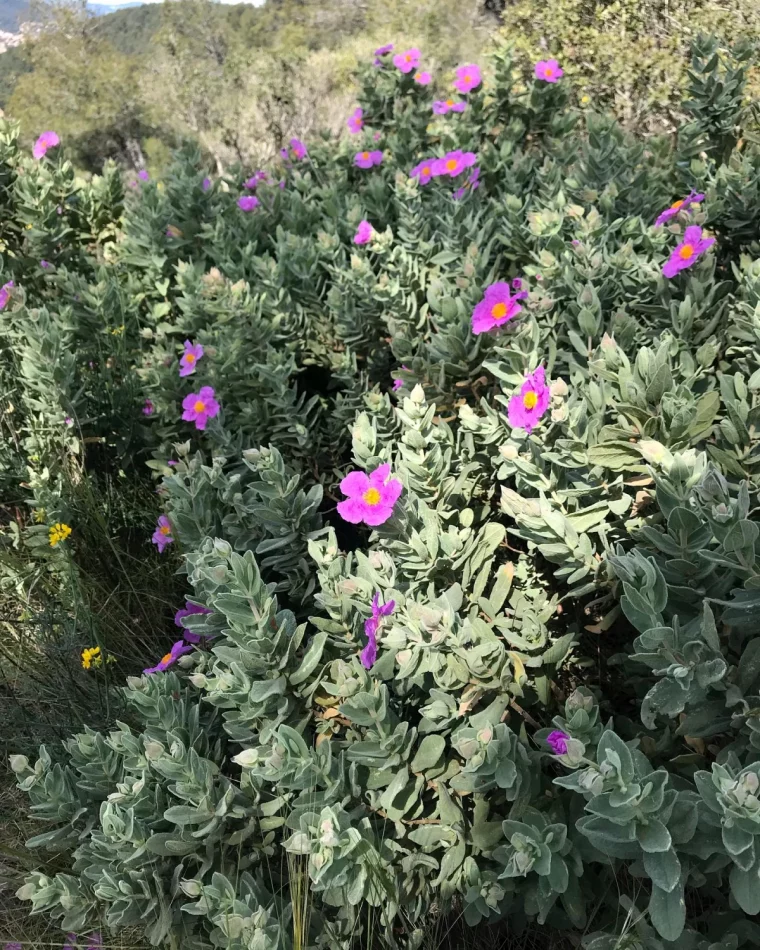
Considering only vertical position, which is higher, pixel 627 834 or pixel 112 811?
pixel 627 834

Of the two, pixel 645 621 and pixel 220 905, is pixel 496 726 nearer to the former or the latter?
pixel 645 621

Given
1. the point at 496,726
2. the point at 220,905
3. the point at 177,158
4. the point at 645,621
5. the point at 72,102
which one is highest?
the point at 177,158

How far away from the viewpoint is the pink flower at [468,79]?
11.8 ft

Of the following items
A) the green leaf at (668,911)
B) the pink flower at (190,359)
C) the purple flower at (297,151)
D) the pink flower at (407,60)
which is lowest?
the green leaf at (668,911)

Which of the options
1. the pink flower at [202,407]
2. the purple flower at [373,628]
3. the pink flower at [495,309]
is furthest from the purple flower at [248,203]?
the purple flower at [373,628]

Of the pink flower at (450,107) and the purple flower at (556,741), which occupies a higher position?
the pink flower at (450,107)

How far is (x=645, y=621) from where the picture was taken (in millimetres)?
1186

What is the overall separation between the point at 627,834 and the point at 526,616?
530mm

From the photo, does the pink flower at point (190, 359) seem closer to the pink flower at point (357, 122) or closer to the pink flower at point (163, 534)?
the pink flower at point (163, 534)

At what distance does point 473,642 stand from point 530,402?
491 mm

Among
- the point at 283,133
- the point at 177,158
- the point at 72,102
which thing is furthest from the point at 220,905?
the point at 72,102

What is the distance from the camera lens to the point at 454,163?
9.64ft

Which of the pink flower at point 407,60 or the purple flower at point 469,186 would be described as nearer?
the purple flower at point 469,186

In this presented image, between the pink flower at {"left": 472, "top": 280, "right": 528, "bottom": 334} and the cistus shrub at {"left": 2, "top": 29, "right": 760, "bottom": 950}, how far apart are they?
2cm
